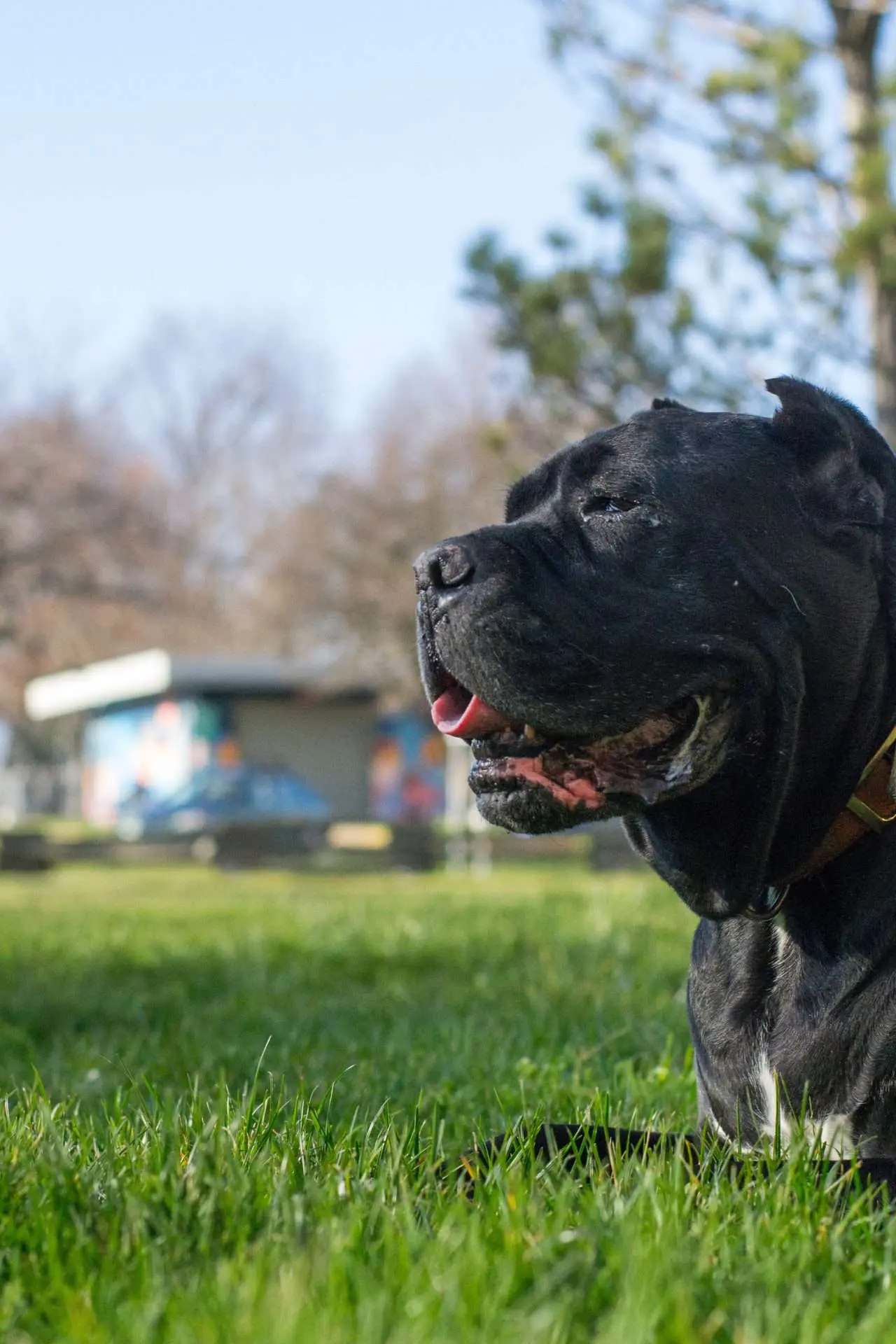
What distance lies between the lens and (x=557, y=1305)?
5.48ft

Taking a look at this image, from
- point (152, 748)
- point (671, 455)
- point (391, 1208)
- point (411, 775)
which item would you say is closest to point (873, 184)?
point (671, 455)

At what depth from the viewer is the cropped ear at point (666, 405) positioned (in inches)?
132

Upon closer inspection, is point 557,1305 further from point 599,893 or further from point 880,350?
point 880,350

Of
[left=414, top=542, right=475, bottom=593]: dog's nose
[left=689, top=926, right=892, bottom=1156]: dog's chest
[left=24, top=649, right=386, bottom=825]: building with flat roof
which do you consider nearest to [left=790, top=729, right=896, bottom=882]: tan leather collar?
[left=689, top=926, right=892, bottom=1156]: dog's chest

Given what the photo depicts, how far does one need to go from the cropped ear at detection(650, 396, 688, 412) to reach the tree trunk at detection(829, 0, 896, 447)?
29.5 feet

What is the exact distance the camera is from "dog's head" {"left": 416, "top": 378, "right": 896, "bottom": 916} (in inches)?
115

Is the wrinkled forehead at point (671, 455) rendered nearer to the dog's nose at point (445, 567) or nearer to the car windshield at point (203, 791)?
the dog's nose at point (445, 567)

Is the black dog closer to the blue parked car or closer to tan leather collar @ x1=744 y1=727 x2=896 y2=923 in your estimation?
tan leather collar @ x1=744 y1=727 x2=896 y2=923

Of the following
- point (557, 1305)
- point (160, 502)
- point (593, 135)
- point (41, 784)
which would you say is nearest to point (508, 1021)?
point (557, 1305)

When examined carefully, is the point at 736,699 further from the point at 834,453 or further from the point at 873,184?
the point at 873,184

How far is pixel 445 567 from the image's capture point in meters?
3.00

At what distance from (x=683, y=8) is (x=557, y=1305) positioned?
13539 mm

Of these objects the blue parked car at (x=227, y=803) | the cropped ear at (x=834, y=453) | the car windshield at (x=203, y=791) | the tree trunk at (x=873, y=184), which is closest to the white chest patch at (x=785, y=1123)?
the cropped ear at (x=834, y=453)

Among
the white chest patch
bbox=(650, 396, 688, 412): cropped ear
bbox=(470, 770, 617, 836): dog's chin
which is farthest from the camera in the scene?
bbox=(650, 396, 688, 412): cropped ear
